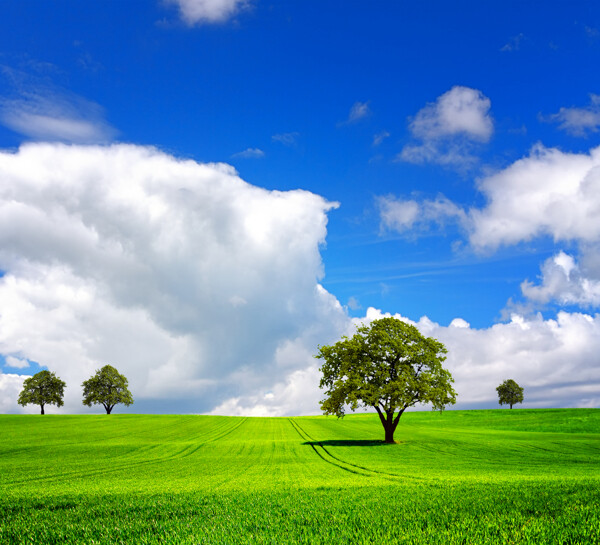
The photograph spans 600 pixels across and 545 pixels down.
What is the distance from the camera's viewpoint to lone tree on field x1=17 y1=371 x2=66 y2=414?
11069 cm

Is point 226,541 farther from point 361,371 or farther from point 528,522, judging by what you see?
point 361,371

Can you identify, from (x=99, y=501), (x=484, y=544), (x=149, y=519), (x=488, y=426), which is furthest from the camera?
(x=488, y=426)

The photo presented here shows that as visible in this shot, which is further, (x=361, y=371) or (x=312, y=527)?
(x=361, y=371)

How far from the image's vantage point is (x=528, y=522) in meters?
7.51

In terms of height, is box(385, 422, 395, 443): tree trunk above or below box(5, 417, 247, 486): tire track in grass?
below

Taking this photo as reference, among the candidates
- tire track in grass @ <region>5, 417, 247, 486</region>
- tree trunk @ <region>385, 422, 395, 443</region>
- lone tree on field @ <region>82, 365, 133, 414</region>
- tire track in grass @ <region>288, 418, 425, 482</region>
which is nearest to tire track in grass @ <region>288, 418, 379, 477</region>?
tire track in grass @ <region>288, 418, 425, 482</region>

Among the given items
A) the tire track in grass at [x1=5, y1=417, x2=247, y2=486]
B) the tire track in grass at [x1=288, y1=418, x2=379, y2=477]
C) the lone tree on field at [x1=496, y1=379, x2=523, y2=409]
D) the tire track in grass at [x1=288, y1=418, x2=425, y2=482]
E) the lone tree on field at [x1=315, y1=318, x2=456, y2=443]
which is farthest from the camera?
the lone tree on field at [x1=496, y1=379, x2=523, y2=409]

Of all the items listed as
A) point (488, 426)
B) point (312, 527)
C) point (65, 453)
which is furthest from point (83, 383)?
point (312, 527)

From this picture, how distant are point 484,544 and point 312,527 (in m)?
2.83

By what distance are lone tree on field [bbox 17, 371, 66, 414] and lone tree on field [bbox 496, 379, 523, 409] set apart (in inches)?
4776

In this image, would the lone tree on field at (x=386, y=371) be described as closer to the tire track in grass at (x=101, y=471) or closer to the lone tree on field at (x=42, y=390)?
the tire track in grass at (x=101, y=471)

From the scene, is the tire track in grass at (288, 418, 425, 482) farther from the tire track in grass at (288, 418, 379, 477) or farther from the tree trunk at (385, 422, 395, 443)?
the tree trunk at (385, 422, 395, 443)

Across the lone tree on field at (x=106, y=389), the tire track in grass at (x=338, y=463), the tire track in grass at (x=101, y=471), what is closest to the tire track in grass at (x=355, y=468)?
the tire track in grass at (x=338, y=463)

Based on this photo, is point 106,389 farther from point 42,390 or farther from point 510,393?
point 510,393
